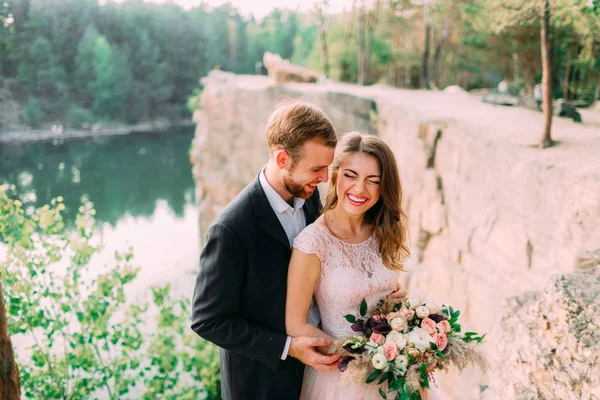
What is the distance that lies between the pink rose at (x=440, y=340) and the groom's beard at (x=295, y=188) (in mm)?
767

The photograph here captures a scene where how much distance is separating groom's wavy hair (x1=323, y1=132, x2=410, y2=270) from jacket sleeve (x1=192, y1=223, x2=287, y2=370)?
1.83ft

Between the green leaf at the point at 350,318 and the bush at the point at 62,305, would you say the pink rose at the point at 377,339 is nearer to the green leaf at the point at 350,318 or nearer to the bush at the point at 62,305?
the green leaf at the point at 350,318

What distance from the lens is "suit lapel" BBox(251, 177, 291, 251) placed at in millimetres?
1929

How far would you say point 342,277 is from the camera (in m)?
2.05

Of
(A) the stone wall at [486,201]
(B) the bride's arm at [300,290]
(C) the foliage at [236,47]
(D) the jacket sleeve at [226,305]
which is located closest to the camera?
(D) the jacket sleeve at [226,305]

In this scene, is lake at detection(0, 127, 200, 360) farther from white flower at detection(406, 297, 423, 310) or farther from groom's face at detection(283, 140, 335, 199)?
white flower at detection(406, 297, 423, 310)

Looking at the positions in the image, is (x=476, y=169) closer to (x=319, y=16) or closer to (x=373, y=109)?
(x=373, y=109)

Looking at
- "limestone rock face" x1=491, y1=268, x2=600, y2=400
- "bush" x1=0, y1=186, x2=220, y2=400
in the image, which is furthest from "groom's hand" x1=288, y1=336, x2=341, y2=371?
"bush" x1=0, y1=186, x2=220, y2=400

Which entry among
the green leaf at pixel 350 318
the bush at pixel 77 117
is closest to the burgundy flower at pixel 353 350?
the green leaf at pixel 350 318

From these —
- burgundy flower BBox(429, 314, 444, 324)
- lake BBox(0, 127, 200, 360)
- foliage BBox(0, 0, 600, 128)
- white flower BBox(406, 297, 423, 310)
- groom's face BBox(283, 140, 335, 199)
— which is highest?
foliage BBox(0, 0, 600, 128)

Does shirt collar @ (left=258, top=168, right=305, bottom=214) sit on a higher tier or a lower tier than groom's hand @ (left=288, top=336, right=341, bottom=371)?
higher

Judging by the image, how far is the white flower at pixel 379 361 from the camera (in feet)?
5.67

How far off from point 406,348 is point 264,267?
63 cm

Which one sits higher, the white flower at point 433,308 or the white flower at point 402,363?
the white flower at point 433,308
